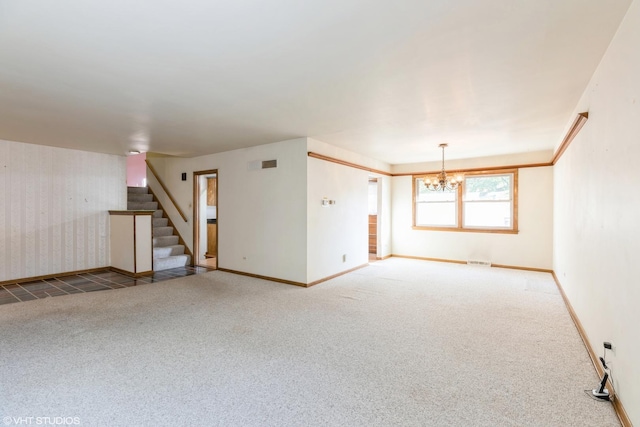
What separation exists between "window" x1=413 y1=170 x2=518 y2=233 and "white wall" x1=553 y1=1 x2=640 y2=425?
11.8 ft

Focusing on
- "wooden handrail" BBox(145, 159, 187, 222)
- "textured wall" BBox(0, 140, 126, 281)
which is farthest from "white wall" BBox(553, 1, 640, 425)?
"textured wall" BBox(0, 140, 126, 281)

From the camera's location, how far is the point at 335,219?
5770 mm

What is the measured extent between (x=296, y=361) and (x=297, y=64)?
255 cm

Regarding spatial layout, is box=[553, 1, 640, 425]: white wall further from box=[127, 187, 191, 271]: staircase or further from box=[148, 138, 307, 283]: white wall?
box=[127, 187, 191, 271]: staircase

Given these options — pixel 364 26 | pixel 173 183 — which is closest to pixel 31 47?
pixel 364 26

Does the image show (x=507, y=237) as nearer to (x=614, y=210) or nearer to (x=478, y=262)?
(x=478, y=262)

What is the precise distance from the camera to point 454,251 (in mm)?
7254

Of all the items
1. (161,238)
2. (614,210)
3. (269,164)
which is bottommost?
(161,238)

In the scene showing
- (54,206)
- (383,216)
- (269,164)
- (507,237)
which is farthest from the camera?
(383,216)

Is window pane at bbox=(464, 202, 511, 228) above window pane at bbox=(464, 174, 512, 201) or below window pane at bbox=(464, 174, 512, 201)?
below

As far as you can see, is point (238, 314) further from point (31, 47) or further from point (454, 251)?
point (454, 251)

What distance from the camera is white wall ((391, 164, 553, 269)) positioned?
6.20 meters

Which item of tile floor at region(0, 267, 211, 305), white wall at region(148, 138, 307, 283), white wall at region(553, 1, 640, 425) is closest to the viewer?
white wall at region(553, 1, 640, 425)

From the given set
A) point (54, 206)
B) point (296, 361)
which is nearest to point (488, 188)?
point (296, 361)
